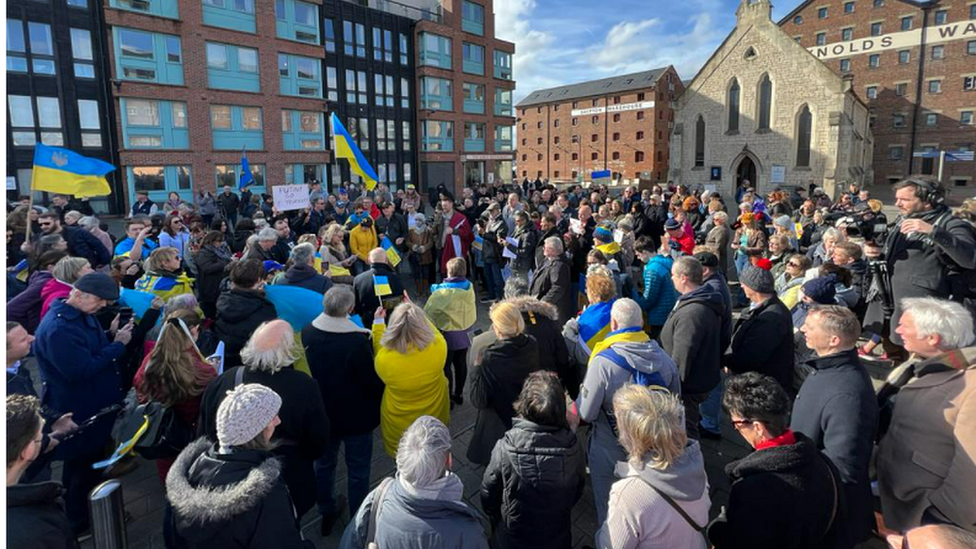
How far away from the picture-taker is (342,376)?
3.79 metres

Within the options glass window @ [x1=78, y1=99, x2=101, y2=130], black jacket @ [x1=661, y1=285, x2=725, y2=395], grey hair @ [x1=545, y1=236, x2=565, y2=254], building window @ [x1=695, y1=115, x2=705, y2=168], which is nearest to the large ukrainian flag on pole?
grey hair @ [x1=545, y1=236, x2=565, y2=254]

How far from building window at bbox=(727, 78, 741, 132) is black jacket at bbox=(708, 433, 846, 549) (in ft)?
137

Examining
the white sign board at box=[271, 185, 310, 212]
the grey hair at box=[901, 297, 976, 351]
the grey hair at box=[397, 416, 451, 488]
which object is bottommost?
the grey hair at box=[397, 416, 451, 488]

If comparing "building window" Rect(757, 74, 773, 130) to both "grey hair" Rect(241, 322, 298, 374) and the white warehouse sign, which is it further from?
"grey hair" Rect(241, 322, 298, 374)

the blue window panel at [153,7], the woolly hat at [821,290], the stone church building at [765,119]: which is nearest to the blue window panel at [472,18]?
the stone church building at [765,119]

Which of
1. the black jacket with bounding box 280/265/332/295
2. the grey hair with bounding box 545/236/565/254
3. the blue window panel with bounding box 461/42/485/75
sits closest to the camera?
the black jacket with bounding box 280/265/332/295

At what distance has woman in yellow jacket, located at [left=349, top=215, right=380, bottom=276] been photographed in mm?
8375

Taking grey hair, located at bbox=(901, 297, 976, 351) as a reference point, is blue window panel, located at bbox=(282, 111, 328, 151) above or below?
above

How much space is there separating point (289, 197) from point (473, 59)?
29.6 metres

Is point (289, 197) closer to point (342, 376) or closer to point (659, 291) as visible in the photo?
point (342, 376)

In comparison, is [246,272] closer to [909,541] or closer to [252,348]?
[252,348]

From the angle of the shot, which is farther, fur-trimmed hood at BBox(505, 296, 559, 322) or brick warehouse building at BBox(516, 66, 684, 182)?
brick warehouse building at BBox(516, 66, 684, 182)

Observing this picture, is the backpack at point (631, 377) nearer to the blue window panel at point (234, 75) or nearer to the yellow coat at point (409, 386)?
the yellow coat at point (409, 386)

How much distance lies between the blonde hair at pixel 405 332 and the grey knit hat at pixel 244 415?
3.95 ft
